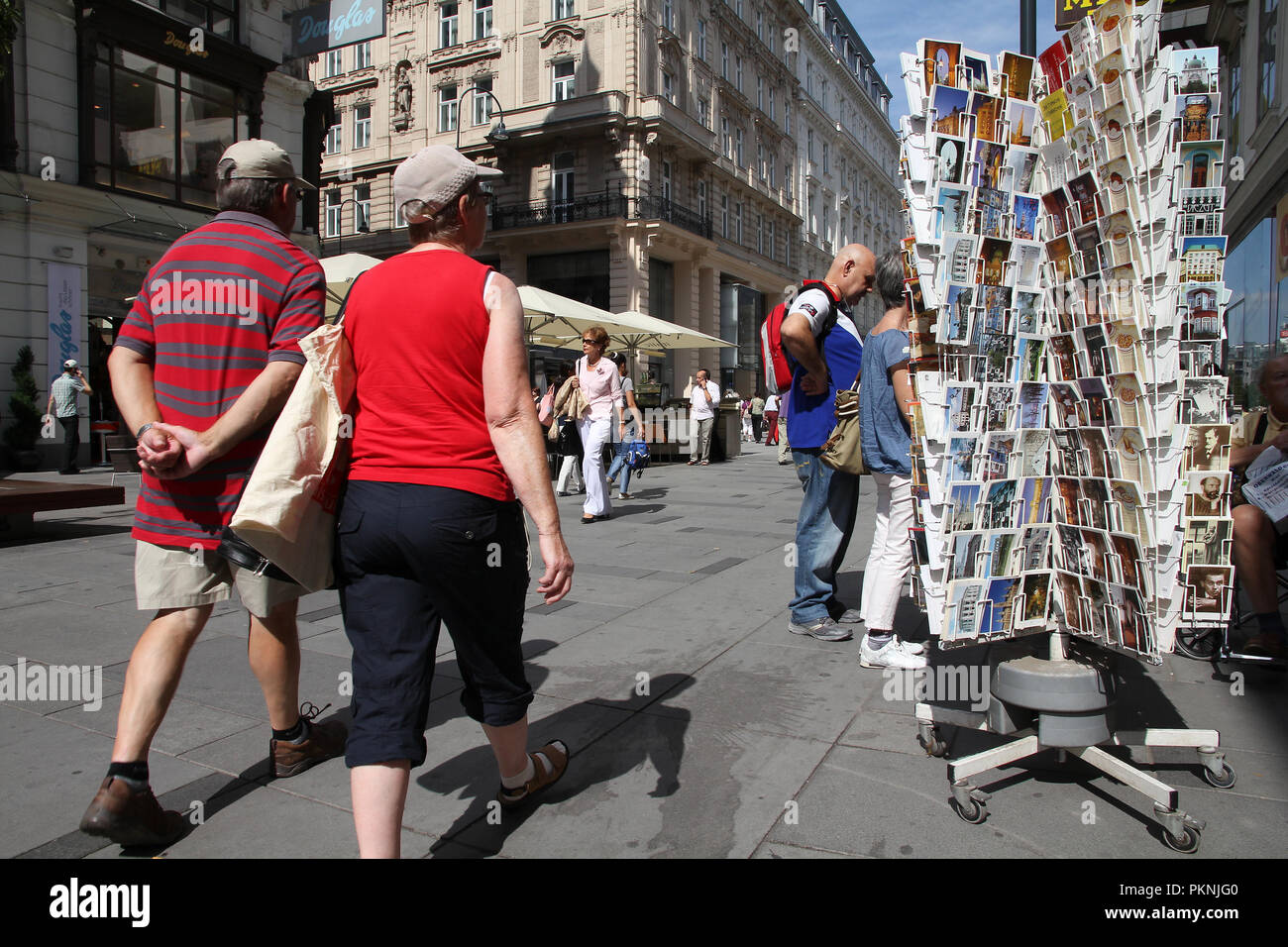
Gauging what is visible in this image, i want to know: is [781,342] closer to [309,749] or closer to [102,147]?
[309,749]

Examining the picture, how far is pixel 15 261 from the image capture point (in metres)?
14.8

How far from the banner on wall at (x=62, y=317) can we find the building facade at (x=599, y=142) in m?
10.3

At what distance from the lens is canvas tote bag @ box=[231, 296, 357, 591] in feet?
6.78

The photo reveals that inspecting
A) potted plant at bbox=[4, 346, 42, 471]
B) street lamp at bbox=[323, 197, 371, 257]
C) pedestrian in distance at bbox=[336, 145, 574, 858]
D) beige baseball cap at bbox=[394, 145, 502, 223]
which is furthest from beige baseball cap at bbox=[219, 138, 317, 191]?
street lamp at bbox=[323, 197, 371, 257]

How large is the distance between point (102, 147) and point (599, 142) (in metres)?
17.0

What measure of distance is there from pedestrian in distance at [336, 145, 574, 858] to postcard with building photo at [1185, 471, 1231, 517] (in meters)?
2.75

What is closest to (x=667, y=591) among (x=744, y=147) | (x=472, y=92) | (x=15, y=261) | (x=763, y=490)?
(x=763, y=490)

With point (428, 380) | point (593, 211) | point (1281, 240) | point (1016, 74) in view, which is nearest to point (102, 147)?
point (593, 211)

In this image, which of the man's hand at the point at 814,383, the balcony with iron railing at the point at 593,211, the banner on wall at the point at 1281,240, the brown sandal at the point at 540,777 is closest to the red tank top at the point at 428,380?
the brown sandal at the point at 540,777

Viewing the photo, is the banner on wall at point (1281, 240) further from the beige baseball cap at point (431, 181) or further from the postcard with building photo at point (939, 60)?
the beige baseball cap at point (431, 181)

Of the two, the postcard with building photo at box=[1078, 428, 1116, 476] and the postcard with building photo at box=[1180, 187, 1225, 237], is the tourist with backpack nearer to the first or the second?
the postcard with building photo at box=[1180, 187, 1225, 237]

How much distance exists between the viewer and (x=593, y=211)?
30125 millimetres

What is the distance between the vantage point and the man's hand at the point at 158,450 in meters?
2.32

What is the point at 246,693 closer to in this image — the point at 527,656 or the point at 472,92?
the point at 527,656
